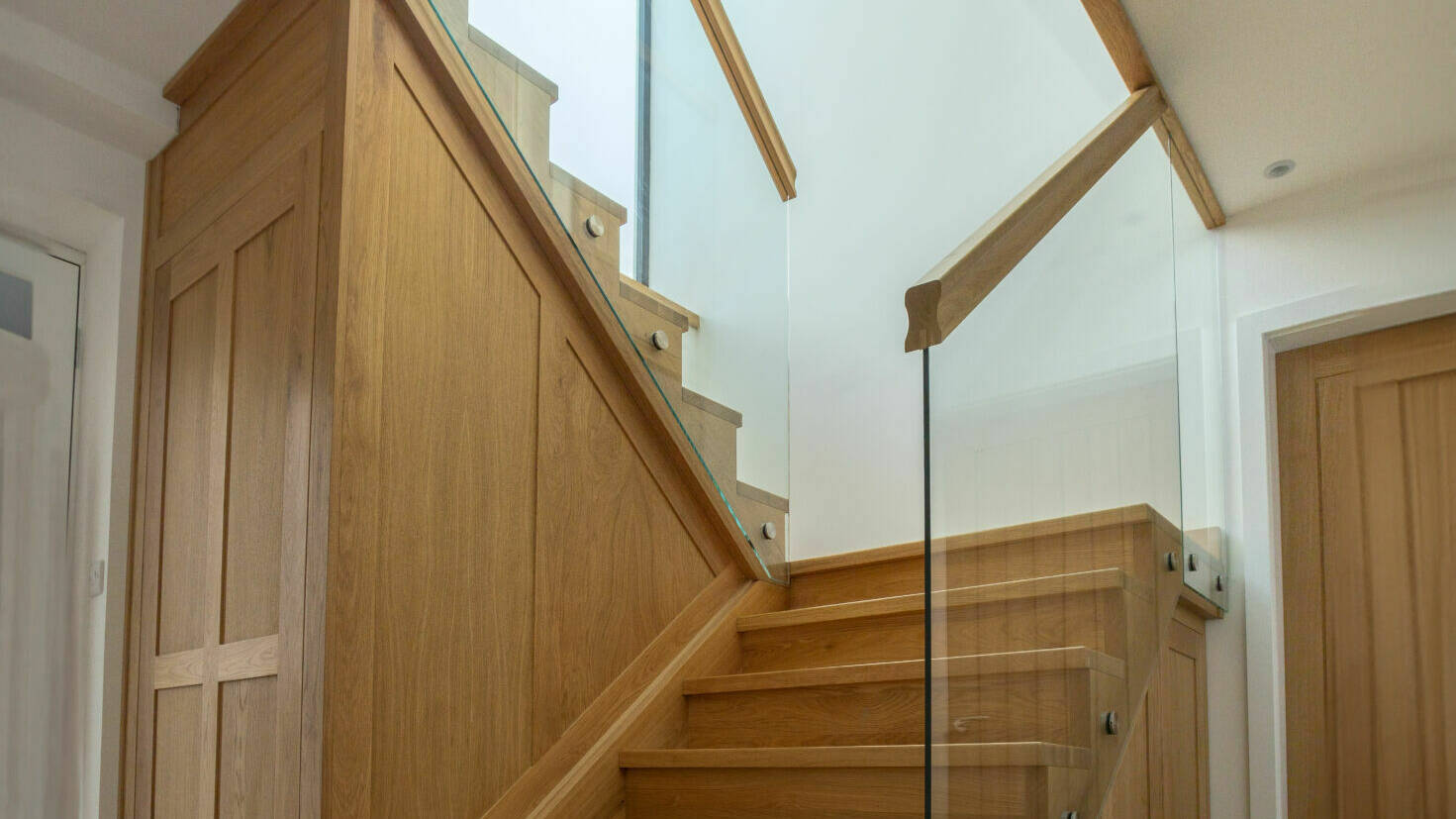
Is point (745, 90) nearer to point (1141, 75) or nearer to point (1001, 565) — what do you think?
point (1141, 75)

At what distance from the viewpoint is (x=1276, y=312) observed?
304 centimetres

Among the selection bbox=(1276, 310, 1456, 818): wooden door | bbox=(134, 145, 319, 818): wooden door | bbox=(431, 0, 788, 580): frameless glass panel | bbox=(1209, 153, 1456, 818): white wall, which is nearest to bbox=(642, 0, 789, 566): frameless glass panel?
bbox=(431, 0, 788, 580): frameless glass panel

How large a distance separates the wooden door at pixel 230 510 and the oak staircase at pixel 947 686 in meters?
0.80

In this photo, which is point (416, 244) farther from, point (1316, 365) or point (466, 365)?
point (1316, 365)

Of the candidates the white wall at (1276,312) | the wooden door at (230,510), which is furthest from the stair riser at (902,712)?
the white wall at (1276,312)

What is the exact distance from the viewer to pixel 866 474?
12.5 feet

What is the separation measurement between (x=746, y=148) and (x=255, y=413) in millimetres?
1406

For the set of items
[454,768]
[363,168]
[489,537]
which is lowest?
[454,768]

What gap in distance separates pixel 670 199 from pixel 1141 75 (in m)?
1.13

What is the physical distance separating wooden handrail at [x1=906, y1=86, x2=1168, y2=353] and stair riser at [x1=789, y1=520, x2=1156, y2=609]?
298 mm

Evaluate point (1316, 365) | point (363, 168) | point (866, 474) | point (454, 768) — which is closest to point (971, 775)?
point (454, 768)

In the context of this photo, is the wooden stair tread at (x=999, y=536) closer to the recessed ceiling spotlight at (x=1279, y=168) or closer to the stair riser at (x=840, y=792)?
the stair riser at (x=840, y=792)

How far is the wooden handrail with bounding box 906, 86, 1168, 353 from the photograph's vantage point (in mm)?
1457

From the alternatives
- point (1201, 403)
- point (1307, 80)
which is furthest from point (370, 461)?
point (1307, 80)
